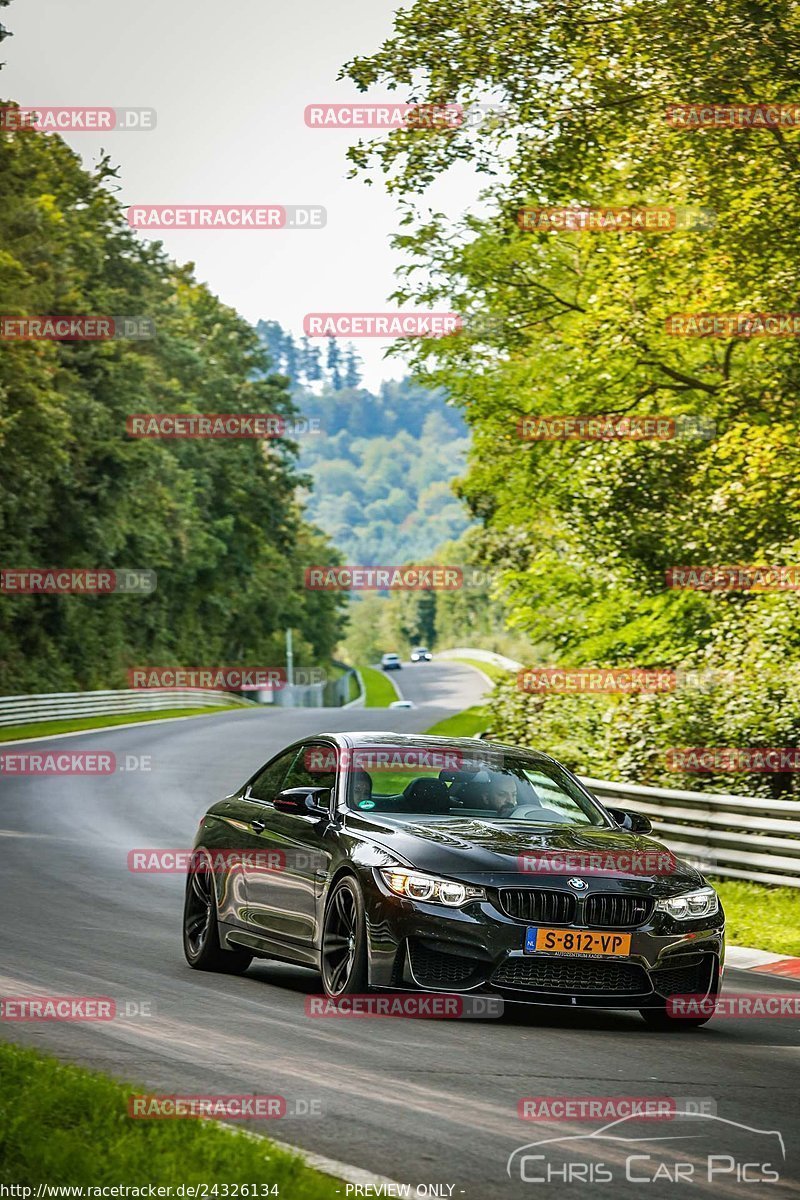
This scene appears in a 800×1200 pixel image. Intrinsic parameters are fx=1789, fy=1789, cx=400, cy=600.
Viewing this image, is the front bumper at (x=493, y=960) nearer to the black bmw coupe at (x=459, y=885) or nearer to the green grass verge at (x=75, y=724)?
the black bmw coupe at (x=459, y=885)

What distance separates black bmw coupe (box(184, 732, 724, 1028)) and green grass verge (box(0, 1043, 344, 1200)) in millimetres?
2690

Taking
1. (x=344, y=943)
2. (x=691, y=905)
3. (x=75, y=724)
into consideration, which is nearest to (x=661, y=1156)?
(x=691, y=905)

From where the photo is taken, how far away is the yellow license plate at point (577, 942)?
8820mm

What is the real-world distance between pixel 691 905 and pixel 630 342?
16149mm

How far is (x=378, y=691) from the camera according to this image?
110 meters

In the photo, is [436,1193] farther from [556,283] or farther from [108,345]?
[108,345]

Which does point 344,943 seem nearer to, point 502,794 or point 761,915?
point 502,794

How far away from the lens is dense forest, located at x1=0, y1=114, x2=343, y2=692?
52438 millimetres

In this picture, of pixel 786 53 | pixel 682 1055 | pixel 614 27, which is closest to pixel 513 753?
pixel 682 1055

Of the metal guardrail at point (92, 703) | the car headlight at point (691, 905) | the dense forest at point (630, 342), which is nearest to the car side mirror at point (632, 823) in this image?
the car headlight at point (691, 905)

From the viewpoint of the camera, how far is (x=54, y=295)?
55.7m

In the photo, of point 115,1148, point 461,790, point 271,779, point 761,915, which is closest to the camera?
point 115,1148

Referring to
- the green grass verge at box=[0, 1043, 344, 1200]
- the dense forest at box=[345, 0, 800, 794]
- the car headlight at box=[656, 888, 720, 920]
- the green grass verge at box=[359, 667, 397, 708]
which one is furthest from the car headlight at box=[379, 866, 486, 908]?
the green grass verge at box=[359, 667, 397, 708]

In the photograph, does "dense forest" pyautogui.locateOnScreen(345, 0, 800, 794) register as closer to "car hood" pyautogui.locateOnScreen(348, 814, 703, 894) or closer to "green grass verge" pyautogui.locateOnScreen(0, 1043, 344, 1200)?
"car hood" pyautogui.locateOnScreen(348, 814, 703, 894)
